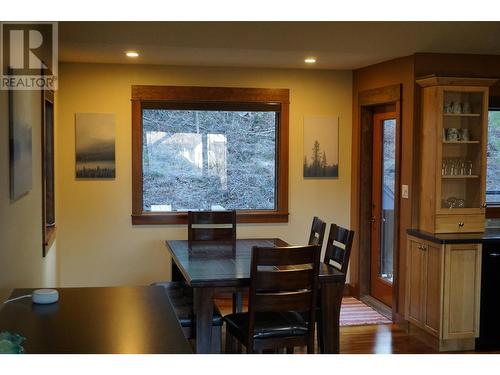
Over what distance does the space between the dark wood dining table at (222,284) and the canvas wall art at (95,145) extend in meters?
1.75

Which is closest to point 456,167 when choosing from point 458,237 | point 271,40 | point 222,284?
point 458,237

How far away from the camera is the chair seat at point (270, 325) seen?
358 centimetres

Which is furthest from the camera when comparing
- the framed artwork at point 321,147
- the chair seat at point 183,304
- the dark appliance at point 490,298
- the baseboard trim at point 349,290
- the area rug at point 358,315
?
the baseboard trim at point 349,290

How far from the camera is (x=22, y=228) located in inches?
127

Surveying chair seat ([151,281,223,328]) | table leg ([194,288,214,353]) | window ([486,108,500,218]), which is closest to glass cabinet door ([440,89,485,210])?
window ([486,108,500,218])

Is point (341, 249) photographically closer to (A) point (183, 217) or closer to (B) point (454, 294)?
(B) point (454, 294)

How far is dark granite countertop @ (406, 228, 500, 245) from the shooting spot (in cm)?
459

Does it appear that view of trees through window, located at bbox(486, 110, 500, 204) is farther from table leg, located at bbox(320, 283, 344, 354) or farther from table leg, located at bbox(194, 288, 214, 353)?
table leg, located at bbox(194, 288, 214, 353)

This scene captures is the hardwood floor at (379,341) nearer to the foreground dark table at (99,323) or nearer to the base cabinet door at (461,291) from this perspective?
the base cabinet door at (461,291)

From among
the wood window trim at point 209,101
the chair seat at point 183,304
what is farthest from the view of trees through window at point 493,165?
the chair seat at point 183,304

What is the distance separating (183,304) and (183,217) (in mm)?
2018

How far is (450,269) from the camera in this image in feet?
15.1
